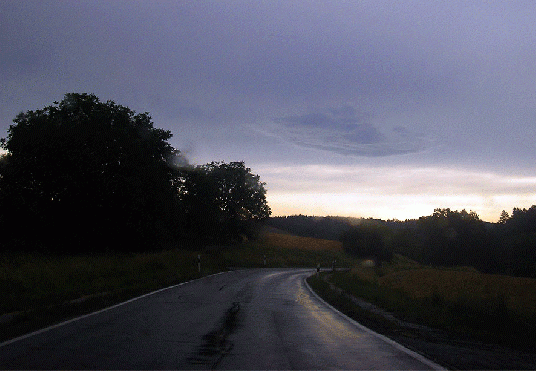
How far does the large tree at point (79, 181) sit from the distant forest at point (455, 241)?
1578 inches

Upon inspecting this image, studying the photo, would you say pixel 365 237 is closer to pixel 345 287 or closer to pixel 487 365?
pixel 345 287

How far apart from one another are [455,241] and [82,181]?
7067 cm

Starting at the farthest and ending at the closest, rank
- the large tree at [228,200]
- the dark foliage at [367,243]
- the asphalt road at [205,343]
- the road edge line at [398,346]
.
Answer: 1. the dark foliage at [367,243]
2. the large tree at [228,200]
3. the road edge line at [398,346]
4. the asphalt road at [205,343]

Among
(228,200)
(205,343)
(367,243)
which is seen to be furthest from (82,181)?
(367,243)

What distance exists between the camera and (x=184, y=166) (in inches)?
2201

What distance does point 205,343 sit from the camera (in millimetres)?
8039

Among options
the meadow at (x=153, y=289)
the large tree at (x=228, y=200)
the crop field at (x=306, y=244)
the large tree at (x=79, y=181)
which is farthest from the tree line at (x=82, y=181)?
the crop field at (x=306, y=244)

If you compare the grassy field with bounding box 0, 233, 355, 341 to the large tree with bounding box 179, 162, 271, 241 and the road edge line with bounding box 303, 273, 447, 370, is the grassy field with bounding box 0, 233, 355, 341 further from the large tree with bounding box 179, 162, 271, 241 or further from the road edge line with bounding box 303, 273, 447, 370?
the large tree with bounding box 179, 162, 271, 241

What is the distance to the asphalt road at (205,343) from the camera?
655 centimetres

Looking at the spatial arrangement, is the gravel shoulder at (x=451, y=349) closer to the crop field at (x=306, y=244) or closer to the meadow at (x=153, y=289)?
the meadow at (x=153, y=289)

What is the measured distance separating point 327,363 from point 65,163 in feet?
118

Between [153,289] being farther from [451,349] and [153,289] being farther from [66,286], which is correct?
[451,349]

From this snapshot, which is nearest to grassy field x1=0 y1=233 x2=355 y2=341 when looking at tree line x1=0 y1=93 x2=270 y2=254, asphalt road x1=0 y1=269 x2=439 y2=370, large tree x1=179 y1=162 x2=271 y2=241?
asphalt road x1=0 y1=269 x2=439 y2=370

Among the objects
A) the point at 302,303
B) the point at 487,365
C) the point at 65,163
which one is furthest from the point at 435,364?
the point at 65,163
